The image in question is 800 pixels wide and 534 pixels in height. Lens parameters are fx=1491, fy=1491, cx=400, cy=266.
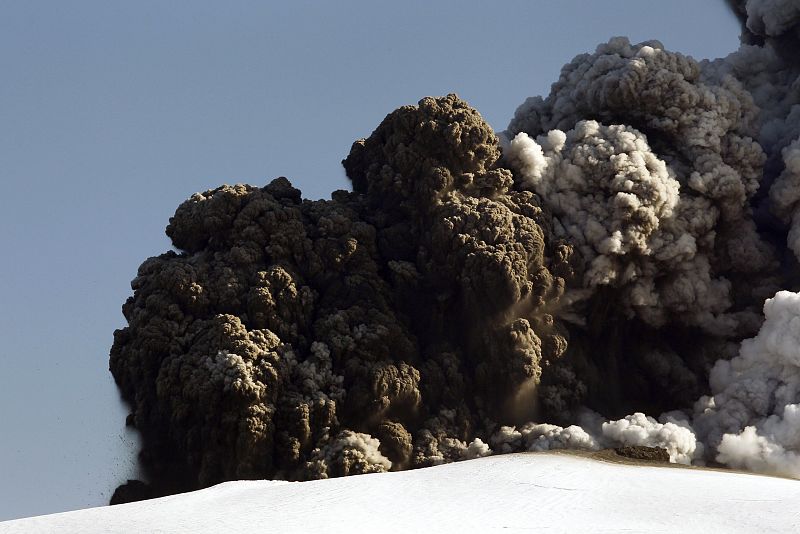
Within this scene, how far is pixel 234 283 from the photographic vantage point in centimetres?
3456

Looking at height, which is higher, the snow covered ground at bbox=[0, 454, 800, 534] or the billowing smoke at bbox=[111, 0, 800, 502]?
the billowing smoke at bbox=[111, 0, 800, 502]

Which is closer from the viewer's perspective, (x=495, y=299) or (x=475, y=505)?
(x=475, y=505)

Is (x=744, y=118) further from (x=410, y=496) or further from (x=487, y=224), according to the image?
(x=410, y=496)

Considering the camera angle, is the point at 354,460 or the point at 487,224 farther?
the point at 487,224

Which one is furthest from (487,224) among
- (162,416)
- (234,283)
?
(162,416)

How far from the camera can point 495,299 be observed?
35094 millimetres

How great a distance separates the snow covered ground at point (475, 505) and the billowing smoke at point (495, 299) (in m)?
4.00

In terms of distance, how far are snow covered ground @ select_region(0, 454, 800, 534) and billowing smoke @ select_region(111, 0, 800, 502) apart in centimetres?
400

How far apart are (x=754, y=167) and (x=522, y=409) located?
9677 millimetres

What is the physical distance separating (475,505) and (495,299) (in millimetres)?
8870

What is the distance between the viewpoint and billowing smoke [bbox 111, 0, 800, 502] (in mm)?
33438

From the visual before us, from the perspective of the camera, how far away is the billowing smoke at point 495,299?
33.4m

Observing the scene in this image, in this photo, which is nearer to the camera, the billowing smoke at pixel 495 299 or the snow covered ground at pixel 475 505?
the snow covered ground at pixel 475 505

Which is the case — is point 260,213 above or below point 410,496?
above
